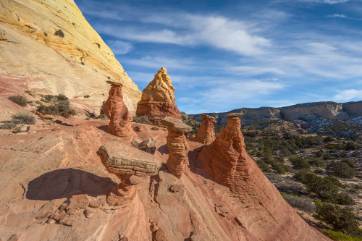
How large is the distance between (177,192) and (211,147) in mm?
4549

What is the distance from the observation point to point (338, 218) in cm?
2127

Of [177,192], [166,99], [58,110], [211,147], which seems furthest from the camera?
[166,99]

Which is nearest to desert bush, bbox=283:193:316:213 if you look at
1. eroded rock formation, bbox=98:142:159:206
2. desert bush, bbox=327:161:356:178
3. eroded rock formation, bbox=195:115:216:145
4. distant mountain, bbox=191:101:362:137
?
eroded rock formation, bbox=195:115:216:145

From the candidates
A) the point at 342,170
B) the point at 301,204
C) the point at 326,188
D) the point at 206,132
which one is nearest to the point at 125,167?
the point at 206,132

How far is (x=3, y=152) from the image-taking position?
10.8 m

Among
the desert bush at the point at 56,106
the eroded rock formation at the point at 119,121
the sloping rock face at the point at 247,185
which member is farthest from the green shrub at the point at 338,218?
the desert bush at the point at 56,106

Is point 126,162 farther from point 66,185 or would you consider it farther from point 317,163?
point 317,163

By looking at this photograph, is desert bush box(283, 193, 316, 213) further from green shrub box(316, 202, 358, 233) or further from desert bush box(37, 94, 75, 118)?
desert bush box(37, 94, 75, 118)

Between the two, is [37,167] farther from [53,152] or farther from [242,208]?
[242,208]

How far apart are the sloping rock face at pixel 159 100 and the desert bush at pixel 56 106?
5.50 m

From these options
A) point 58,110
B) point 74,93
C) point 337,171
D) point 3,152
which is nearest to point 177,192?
point 3,152

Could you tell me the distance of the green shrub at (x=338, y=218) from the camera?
20.7 m

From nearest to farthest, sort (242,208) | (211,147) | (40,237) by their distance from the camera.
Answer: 1. (40,237)
2. (242,208)
3. (211,147)

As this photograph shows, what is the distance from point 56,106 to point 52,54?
56.1ft
